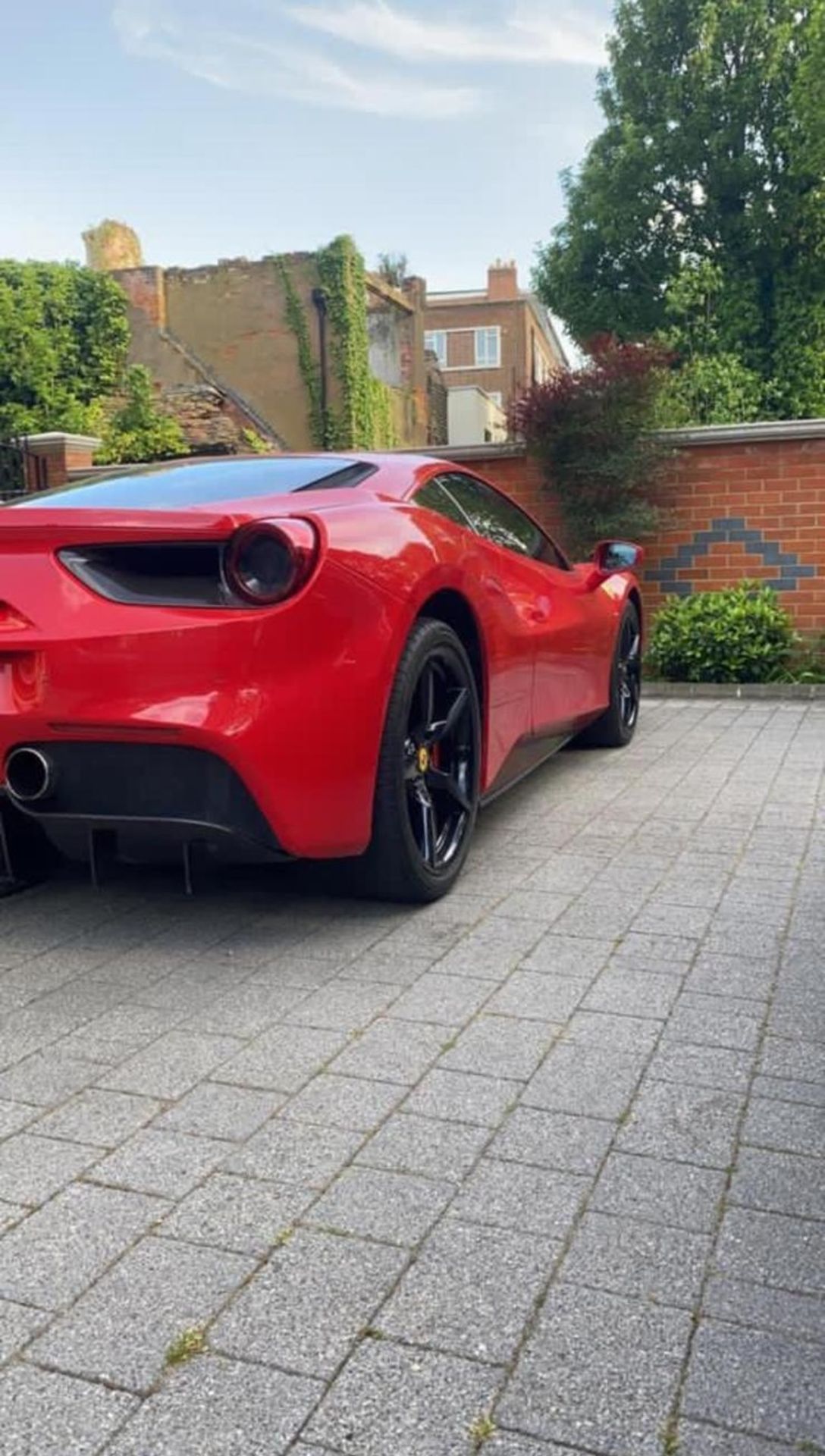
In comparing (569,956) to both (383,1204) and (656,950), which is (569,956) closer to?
(656,950)

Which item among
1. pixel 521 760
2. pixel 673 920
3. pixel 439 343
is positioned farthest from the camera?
pixel 439 343

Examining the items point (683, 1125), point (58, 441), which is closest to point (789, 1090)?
point (683, 1125)

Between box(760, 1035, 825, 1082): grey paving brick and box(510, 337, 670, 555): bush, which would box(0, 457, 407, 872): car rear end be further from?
box(510, 337, 670, 555): bush

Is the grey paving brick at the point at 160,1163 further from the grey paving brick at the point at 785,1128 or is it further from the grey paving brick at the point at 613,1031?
the grey paving brick at the point at 785,1128

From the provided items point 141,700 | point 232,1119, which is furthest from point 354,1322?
point 141,700

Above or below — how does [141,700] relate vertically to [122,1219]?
above

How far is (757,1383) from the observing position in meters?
1.54

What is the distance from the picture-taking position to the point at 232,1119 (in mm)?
2285

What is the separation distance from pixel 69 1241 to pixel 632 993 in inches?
61.3

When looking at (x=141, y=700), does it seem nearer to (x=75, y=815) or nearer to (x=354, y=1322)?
(x=75, y=815)

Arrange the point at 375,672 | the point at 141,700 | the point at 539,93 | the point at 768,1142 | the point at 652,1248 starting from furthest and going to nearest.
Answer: the point at 539,93 < the point at 375,672 < the point at 141,700 < the point at 768,1142 < the point at 652,1248

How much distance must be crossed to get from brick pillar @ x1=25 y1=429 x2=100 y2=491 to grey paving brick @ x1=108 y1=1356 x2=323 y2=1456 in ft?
33.8

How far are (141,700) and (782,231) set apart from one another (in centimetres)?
2853

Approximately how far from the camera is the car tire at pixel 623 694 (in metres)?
6.13
